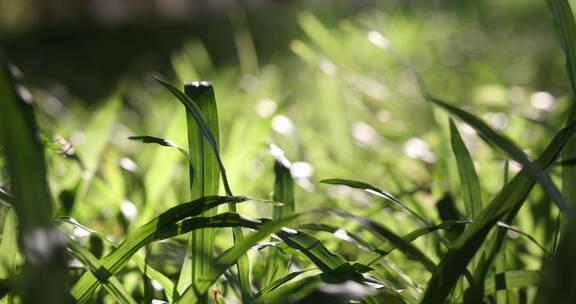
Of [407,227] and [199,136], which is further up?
[407,227]

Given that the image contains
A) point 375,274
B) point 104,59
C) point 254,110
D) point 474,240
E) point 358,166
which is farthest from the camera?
point 104,59

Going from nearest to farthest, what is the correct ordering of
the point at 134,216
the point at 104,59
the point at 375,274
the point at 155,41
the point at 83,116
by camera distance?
the point at 375,274 < the point at 134,216 < the point at 83,116 < the point at 104,59 < the point at 155,41

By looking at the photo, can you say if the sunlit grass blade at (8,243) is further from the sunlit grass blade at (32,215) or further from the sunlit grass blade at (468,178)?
the sunlit grass blade at (468,178)

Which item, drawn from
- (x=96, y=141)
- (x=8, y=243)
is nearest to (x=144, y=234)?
(x=8, y=243)

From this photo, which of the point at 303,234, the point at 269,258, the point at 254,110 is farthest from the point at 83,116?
the point at 303,234

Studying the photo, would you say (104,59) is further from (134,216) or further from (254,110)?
(134,216)

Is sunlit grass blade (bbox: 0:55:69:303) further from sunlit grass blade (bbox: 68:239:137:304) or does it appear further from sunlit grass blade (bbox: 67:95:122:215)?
sunlit grass blade (bbox: 67:95:122:215)
